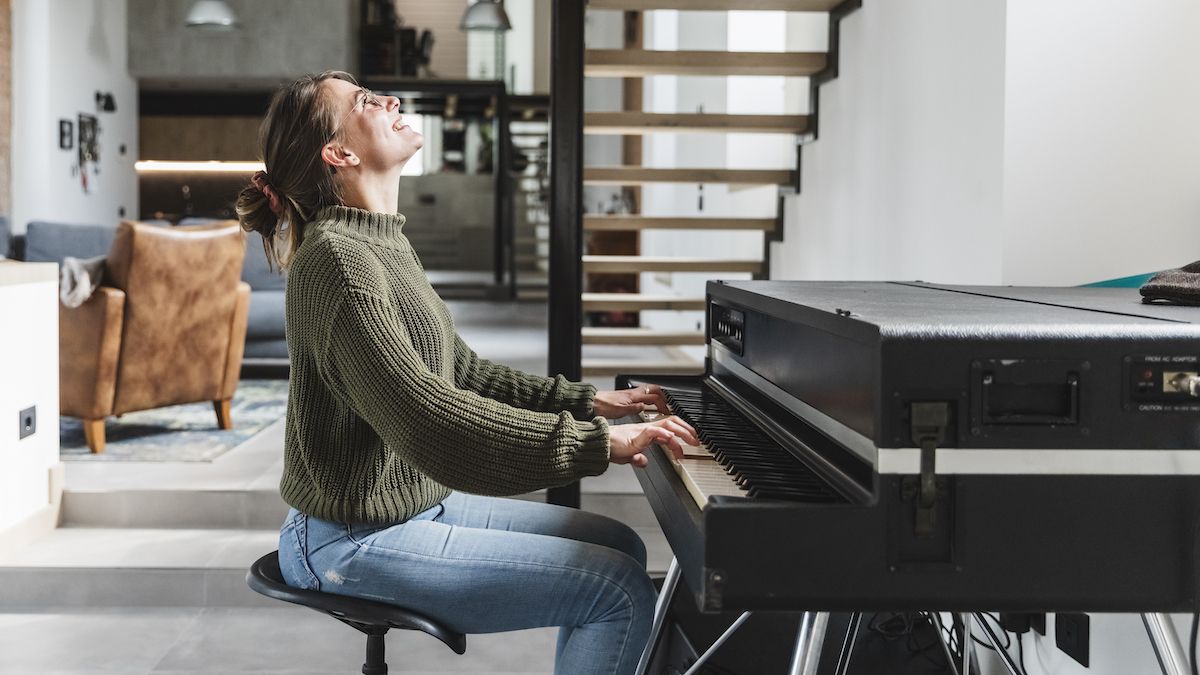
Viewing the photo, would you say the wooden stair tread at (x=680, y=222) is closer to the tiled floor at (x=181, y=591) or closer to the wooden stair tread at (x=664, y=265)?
the wooden stair tread at (x=664, y=265)

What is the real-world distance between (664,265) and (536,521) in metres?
3.35

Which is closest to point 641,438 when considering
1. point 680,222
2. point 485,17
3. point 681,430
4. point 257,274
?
point 681,430

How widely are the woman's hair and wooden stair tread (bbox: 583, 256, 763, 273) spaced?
10.6 ft

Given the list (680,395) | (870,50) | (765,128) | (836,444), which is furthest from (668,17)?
(836,444)

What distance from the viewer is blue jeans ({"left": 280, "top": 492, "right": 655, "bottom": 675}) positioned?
157 cm

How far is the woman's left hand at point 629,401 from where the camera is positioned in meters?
1.93

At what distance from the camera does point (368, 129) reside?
1.74 metres

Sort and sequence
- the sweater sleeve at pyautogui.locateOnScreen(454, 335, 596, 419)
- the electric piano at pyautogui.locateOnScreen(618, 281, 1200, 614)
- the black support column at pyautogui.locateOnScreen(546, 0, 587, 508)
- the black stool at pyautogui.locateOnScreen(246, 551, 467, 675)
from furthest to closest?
the black support column at pyautogui.locateOnScreen(546, 0, 587, 508) → the sweater sleeve at pyautogui.locateOnScreen(454, 335, 596, 419) → the black stool at pyautogui.locateOnScreen(246, 551, 467, 675) → the electric piano at pyautogui.locateOnScreen(618, 281, 1200, 614)

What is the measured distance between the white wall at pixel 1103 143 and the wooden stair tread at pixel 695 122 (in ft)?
6.98

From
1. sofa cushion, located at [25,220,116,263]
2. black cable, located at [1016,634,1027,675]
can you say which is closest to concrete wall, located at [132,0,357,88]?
sofa cushion, located at [25,220,116,263]

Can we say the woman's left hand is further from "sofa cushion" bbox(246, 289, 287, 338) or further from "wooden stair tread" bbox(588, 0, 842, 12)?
"sofa cushion" bbox(246, 289, 287, 338)

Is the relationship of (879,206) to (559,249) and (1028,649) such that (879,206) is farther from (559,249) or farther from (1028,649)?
(1028,649)

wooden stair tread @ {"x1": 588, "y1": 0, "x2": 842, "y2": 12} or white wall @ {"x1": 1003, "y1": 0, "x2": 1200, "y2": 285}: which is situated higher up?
wooden stair tread @ {"x1": 588, "y1": 0, "x2": 842, "y2": 12}

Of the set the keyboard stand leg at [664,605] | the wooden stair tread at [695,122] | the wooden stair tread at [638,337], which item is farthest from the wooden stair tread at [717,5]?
the keyboard stand leg at [664,605]
